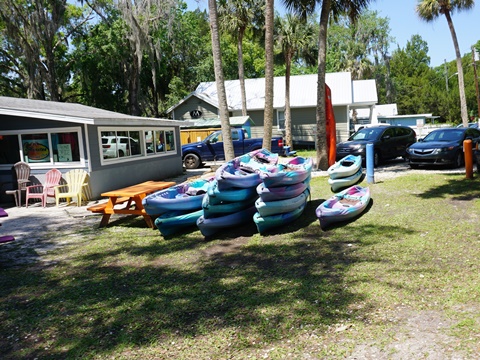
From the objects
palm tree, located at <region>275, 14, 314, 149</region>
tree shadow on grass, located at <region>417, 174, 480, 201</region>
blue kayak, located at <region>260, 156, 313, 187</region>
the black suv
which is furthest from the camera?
palm tree, located at <region>275, 14, 314, 149</region>

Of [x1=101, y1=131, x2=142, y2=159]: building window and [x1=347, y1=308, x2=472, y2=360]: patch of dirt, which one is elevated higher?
[x1=101, y1=131, x2=142, y2=159]: building window

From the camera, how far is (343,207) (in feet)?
25.8

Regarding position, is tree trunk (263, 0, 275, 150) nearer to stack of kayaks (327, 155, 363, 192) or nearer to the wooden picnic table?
stack of kayaks (327, 155, 363, 192)

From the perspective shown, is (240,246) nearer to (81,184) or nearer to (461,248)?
(461,248)

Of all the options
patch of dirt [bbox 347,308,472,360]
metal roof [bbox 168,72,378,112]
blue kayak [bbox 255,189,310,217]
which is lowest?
patch of dirt [bbox 347,308,472,360]

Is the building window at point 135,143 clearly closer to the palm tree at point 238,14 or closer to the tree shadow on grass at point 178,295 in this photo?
the tree shadow on grass at point 178,295

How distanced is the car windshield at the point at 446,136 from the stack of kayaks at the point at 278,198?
8445 millimetres

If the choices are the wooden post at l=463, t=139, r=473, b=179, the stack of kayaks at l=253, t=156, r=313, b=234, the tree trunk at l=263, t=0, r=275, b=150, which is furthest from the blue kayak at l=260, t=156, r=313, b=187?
the tree trunk at l=263, t=0, r=275, b=150

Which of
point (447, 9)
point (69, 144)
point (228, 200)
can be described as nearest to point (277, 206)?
point (228, 200)

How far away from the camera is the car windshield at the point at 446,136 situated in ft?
46.1

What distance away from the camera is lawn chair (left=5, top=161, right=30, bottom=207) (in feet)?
40.8

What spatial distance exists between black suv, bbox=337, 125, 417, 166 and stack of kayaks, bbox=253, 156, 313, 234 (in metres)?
7.59

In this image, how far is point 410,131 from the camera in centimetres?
1691

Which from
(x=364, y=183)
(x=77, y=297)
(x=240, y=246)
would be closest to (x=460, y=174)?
(x=364, y=183)
